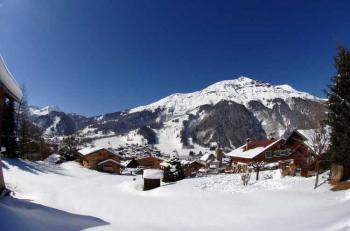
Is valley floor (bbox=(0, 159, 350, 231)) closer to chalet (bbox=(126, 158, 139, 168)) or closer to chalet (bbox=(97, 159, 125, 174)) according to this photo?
chalet (bbox=(97, 159, 125, 174))

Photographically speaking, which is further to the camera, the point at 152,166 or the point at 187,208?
the point at 152,166

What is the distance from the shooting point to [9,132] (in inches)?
2291

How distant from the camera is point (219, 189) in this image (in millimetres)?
30406

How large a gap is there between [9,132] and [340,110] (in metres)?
52.6

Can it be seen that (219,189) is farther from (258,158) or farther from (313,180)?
(258,158)

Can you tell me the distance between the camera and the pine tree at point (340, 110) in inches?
963

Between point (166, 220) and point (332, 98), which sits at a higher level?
point (332, 98)

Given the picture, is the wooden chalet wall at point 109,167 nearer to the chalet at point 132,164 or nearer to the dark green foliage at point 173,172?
the chalet at point 132,164

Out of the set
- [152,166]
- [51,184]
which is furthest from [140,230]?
[152,166]

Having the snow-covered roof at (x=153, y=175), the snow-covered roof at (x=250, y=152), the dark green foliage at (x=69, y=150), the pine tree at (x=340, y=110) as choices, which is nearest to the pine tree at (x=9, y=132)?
the dark green foliage at (x=69, y=150)

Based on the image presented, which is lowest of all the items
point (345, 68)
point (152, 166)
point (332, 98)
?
point (152, 166)

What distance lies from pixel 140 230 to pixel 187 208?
7952 mm

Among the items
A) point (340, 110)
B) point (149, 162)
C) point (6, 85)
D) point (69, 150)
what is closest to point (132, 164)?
point (149, 162)

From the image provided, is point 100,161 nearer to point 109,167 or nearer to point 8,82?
point 109,167
